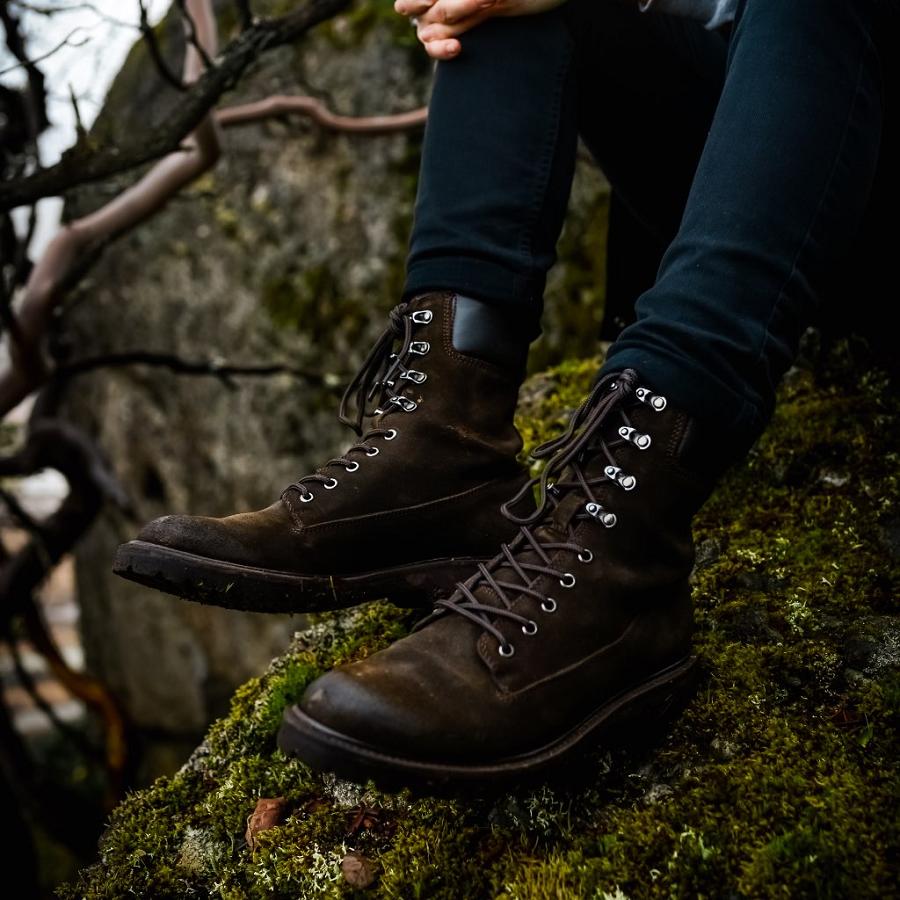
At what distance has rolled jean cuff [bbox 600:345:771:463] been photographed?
1166 mm

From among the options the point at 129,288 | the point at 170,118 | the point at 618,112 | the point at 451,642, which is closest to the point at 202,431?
the point at 129,288

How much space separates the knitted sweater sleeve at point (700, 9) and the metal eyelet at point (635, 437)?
0.92 meters

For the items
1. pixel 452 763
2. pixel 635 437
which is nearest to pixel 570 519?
pixel 635 437

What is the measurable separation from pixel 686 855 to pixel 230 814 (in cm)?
81

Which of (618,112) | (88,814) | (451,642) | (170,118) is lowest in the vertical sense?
(88,814)

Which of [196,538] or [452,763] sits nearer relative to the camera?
[452,763]

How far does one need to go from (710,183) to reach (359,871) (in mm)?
1198

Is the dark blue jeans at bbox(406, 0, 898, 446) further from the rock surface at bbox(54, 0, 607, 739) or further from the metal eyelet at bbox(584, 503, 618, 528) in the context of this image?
the rock surface at bbox(54, 0, 607, 739)

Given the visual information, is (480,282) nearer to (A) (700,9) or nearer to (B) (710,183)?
(B) (710,183)

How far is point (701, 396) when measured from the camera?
3.83 ft

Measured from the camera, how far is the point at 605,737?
1183 millimetres

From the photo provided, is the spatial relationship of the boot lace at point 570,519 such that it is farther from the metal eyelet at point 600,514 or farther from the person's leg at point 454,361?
the person's leg at point 454,361

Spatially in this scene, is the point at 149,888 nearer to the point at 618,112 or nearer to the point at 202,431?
the point at 618,112

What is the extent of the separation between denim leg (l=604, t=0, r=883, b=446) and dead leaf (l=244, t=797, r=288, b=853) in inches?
37.3
